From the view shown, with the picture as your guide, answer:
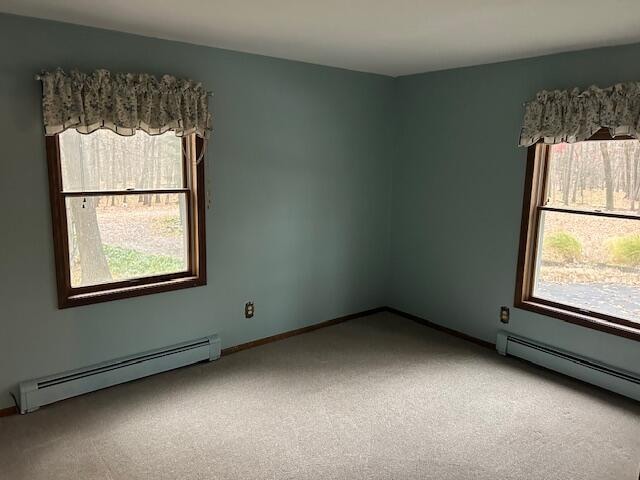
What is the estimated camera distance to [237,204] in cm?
383

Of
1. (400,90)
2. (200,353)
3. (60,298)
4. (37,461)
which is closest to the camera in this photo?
(37,461)

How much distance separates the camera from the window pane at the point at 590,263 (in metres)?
3.38

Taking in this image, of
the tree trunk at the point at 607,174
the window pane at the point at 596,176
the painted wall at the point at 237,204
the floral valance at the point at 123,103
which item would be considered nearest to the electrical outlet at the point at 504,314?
the window pane at the point at 596,176

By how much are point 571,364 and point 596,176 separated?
138 centimetres

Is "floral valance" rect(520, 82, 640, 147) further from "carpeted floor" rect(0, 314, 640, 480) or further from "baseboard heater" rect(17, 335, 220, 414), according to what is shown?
"baseboard heater" rect(17, 335, 220, 414)

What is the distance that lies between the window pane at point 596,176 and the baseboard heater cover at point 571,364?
1.10 metres

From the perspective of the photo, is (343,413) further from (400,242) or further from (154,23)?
(154,23)

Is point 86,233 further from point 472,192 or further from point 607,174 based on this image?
point 607,174

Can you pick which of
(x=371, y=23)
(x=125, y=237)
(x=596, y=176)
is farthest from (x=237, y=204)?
(x=596, y=176)

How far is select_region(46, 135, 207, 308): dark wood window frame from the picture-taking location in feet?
9.89

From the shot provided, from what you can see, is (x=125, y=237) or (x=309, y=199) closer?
(x=125, y=237)

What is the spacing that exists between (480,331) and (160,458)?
282cm

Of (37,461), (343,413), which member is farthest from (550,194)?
(37,461)

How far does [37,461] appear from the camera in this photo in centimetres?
256
